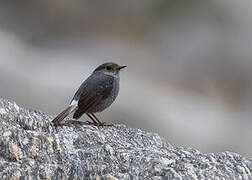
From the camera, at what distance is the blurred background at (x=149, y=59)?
22.4m

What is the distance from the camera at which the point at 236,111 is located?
25672 mm

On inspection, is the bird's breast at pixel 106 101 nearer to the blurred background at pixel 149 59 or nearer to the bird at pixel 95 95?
the bird at pixel 95 95

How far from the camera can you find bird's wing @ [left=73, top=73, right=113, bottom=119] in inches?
441

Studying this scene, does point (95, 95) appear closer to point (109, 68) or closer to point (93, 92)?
point (93, 92)

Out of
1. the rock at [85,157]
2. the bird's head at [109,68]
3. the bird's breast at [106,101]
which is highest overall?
the bird's head at [109,68]

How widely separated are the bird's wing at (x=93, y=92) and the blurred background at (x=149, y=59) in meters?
8.79

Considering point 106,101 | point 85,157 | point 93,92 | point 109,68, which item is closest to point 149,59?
point 109,68

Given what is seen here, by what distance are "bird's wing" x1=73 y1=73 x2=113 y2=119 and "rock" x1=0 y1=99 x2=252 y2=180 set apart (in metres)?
2.12

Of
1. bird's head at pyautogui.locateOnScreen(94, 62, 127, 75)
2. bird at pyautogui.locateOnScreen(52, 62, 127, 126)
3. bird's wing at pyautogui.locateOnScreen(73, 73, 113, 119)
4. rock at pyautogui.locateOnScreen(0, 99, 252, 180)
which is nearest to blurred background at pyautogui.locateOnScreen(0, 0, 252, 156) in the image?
bird's head at pyautogui.locateOnScreen(94, 62, 127, 75)

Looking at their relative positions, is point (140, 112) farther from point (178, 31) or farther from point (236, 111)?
point (178, 31)

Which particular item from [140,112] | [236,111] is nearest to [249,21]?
[236,111]

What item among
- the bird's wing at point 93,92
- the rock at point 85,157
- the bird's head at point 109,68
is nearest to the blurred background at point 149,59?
the bird's head at point 109,68

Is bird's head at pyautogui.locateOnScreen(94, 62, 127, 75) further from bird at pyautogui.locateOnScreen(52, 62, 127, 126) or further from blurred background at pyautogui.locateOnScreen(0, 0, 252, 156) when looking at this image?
blurred background at pyautogui.locateOnScreen(0, 0, 252, 156)

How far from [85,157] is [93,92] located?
3.61 meters
